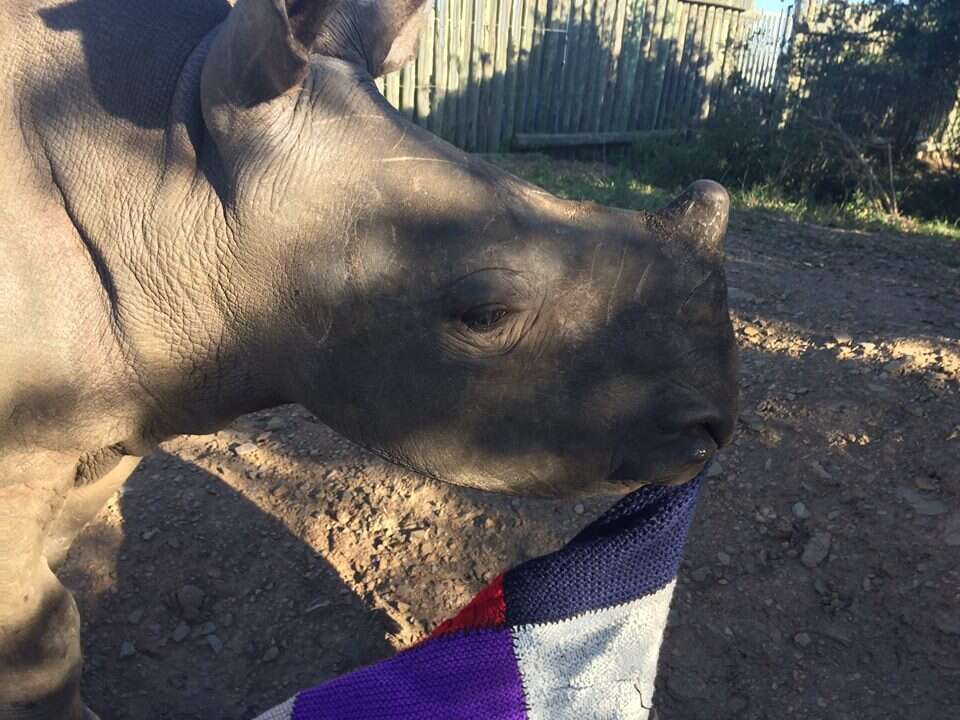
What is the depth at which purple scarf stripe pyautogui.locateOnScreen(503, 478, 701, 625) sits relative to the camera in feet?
7.57

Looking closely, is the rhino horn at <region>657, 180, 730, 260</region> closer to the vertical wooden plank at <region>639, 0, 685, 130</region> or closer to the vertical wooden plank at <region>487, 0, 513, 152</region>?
the vertical wooden plank at <region>487, 0, 513, 152</region>

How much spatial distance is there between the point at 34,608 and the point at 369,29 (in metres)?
1.80

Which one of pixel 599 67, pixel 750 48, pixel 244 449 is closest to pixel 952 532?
pixel 244 449

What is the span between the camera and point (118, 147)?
215cm

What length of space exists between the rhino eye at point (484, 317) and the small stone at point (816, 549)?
1.93m

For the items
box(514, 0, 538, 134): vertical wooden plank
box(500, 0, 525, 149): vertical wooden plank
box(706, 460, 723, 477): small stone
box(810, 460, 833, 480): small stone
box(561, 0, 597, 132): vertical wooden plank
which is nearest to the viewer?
box(810, 460, 833, 480): small stone

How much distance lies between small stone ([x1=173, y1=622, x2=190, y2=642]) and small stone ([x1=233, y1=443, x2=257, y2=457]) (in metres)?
0.94

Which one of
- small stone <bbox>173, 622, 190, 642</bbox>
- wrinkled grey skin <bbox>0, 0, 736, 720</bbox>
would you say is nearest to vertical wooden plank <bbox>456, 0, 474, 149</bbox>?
small stone <bbox>173, 622, 190, 642</bbox>

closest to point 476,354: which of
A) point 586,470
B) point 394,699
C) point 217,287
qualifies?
point 586,470

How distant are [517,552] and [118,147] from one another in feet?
6.94

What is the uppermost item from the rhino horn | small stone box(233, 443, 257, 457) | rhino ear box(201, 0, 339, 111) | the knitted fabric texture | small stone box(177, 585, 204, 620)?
rhino ear box(201, 0, 339, 111)

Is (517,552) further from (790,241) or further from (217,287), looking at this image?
(790,241)

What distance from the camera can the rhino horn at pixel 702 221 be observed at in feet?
6.73

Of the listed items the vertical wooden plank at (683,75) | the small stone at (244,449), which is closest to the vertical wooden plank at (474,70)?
the vertical wooden plank at (683,75)
